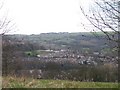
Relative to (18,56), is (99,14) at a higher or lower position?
higher

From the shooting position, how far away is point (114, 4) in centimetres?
642

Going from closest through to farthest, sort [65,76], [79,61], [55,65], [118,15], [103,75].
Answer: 1. [118,15]
2. [103,75]
3. [65,76]
4. [79,61]
5. [55,65]

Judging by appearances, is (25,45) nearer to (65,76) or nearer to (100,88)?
(65,76)

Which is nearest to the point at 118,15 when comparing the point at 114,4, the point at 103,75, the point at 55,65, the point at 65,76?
the point at 114,4

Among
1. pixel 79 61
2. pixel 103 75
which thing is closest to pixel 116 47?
pixel 103 75

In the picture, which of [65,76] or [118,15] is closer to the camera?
[118,15]

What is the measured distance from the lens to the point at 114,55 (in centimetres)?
702

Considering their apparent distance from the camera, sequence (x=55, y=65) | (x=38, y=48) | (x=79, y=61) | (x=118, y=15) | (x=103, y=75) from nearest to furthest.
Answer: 1. (x=118, y=15)
2. (x=103, y=75)
3. (x=79, y=61)
4. (x=55, y=65)
5. (x=38, y=48)

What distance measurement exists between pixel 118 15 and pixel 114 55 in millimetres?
1033

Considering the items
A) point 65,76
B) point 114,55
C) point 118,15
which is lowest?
point 65,76

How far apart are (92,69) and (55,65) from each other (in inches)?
200

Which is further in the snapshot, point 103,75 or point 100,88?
point 103,75

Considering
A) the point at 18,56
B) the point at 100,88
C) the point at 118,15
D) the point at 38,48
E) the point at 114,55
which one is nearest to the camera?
the point at 118,15

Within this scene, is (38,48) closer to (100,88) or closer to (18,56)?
(18,56)
